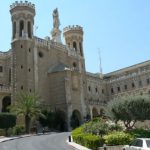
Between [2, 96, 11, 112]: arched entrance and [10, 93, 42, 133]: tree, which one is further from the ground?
[2, 96, 11, 112]: arched entrance

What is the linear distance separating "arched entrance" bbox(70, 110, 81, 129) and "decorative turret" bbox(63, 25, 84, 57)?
51.8ft

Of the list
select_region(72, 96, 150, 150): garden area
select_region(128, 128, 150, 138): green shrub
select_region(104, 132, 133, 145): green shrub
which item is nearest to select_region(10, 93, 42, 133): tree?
select_region(72, 96, 150, 150): garden area

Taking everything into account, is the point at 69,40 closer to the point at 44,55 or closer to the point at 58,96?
the point at 44,55

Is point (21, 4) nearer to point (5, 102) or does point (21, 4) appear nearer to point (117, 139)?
point (5, 102)

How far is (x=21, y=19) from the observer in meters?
56.7

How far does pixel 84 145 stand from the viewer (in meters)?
24.5

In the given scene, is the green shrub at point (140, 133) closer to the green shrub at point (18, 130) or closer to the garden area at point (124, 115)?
the garden area at point (124, 115)

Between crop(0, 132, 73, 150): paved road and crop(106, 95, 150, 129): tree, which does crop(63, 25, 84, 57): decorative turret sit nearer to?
crop(106, 95, 150, 129): tree

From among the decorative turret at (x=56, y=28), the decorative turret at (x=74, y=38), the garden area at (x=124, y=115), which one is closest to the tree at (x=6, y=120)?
the garden area at (x=124, y=115)

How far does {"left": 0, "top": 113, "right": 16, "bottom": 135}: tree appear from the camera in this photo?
43.2 m

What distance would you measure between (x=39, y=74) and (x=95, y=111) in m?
18.5

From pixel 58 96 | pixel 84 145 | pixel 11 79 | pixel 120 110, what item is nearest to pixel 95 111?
pixel 58 96

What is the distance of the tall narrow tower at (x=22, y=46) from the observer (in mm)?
53156

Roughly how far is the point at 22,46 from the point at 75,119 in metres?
16.9
